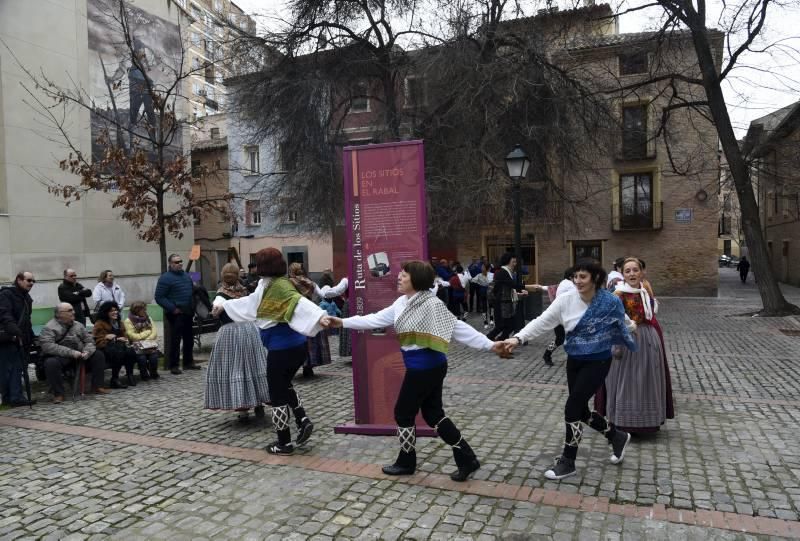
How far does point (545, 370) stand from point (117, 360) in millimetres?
6315

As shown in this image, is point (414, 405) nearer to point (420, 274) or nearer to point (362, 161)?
point (420, 274)

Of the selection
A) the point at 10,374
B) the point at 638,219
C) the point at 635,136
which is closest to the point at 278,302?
the point at 10,374

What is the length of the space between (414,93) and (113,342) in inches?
509

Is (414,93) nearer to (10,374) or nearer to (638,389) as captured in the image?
(10,374)

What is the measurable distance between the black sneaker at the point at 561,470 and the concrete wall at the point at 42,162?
66.8 ft

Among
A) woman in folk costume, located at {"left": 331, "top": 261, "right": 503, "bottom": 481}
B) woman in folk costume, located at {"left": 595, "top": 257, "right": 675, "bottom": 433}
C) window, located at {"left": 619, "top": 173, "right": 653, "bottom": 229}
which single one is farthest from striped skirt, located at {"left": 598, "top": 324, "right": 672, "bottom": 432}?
window, located at {"left": 619, "top": 173, "right": 653, "bottom": 229}

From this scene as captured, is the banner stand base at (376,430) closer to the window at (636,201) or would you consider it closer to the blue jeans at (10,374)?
the blue jeans at (10,374)

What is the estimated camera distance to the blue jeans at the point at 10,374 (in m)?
7.49

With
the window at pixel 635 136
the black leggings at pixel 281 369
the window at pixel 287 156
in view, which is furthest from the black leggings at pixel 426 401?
the window at pixel 635 136

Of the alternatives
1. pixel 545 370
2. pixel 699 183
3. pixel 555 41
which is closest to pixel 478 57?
pixel 555 41

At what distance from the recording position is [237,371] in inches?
249

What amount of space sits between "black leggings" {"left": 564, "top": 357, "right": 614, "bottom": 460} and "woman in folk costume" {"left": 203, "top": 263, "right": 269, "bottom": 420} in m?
3.15

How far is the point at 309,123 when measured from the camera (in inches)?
658

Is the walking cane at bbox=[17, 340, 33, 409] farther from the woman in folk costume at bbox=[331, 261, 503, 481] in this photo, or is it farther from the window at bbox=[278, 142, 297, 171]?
the window at bbox=[278, 142, 297, 171]
